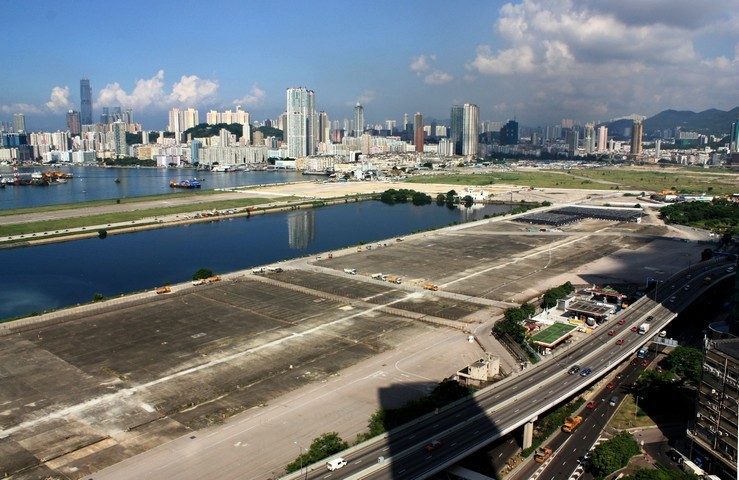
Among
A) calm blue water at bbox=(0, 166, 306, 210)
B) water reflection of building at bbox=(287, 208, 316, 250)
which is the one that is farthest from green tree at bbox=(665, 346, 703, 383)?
calm blue water at bbox=(0, 166, 306, 210)

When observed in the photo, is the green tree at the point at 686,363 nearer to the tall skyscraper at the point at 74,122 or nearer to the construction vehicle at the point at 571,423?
the construction vehicle at the point at 571,423

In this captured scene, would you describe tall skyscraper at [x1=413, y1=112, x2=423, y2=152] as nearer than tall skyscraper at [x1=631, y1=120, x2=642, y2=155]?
No

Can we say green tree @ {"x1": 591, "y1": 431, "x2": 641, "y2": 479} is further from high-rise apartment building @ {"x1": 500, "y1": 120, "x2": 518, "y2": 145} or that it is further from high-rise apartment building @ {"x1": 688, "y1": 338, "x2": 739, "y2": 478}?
high-rise apartment building @ {"x1": 500, "y1": 120, "x2": 518, "y2": 145}

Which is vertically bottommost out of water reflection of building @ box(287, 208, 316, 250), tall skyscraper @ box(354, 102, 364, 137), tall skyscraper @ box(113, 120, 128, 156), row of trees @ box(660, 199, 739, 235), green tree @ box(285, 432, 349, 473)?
green tree @ box(285, 432, 349, 473)

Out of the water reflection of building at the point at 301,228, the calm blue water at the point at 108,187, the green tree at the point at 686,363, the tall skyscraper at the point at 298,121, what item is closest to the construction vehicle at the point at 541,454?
the green tree at the point at 686,363

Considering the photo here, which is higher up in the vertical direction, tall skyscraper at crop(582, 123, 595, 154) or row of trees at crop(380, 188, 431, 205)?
tall skyscraper at crop(582, 123, 595, 154)

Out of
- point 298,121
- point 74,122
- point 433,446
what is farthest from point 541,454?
point 74,122

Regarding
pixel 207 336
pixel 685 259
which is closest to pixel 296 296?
pixel 207 336
